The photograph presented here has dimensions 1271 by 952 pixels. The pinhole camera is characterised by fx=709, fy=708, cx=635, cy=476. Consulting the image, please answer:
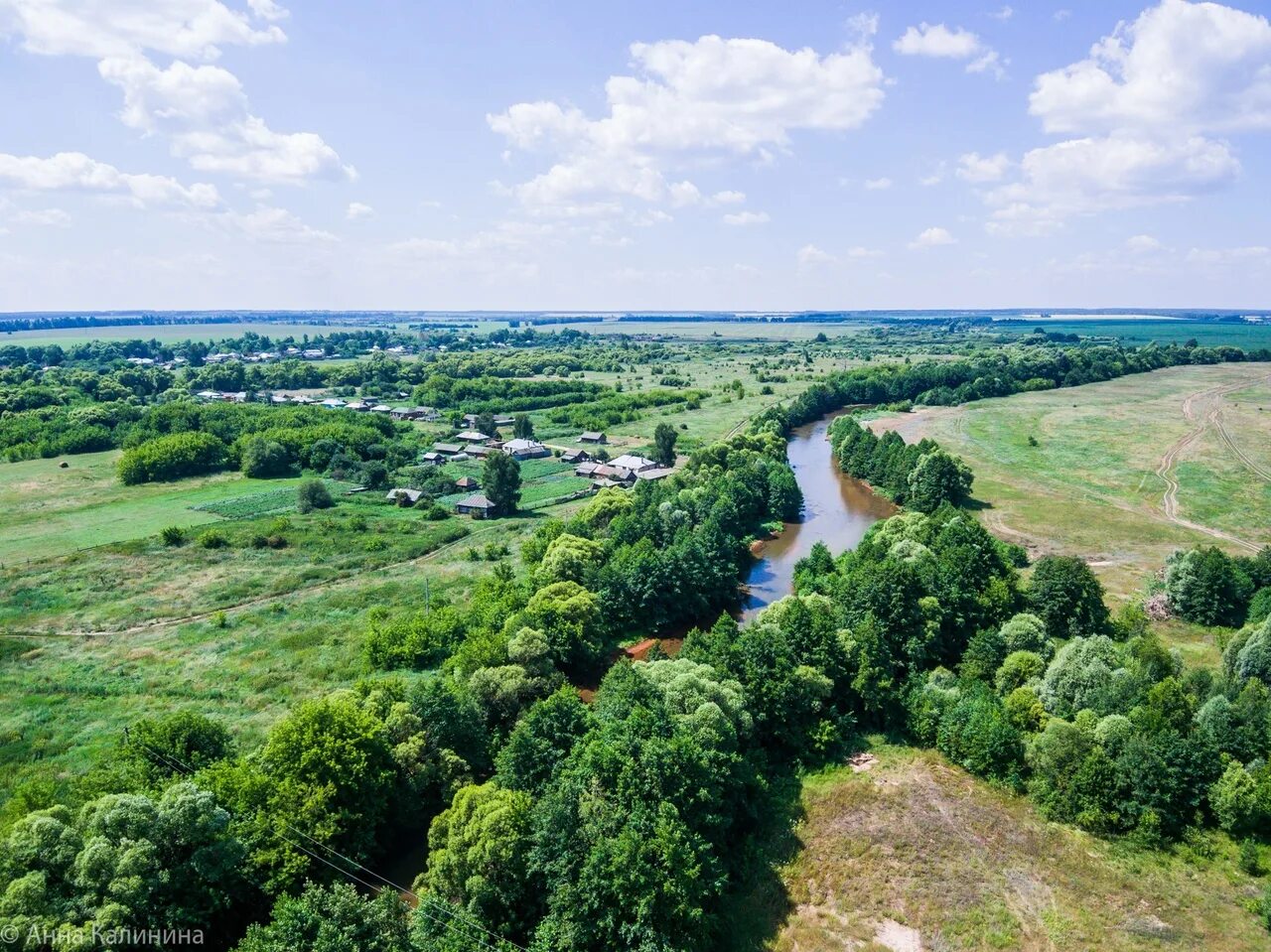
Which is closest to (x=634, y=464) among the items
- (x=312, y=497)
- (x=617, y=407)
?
(x=312, y=497)

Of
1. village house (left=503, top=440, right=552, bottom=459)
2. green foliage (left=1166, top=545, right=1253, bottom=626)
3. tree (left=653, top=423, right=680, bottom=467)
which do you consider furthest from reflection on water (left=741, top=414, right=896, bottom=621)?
village house (left=503, top=440, right=552, bottom=459)

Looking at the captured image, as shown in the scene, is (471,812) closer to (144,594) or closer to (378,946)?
(378,946)

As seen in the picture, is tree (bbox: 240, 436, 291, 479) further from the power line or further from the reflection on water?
the power line

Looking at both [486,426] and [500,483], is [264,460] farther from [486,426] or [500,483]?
[500,483]

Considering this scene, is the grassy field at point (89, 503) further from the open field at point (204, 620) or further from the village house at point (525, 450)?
the village house at point (525, 450)

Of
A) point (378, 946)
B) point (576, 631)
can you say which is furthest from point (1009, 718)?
point (378, 946)

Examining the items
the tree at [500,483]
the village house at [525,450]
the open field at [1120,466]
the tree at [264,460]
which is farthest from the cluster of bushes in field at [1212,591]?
the tree at [264,460]
